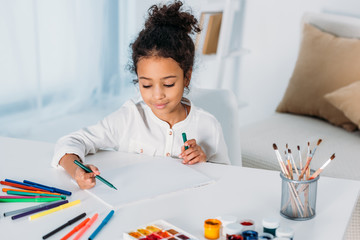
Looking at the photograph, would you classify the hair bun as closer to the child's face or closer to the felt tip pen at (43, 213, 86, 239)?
the child's face

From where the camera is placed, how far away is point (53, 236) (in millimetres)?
1009

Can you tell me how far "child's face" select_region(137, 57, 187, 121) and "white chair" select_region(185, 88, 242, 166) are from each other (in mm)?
388

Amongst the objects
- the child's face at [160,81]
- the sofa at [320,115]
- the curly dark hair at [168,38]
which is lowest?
the sofa at [320,115]

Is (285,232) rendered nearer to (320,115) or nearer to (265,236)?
(265,236)

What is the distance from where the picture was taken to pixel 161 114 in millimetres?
1666

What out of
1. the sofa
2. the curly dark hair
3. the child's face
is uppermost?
the curly dark hair

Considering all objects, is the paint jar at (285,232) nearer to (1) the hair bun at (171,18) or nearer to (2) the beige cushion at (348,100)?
(1) the hair bun at (171,18)

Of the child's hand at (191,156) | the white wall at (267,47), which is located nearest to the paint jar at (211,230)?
the child's hand at (191,156)

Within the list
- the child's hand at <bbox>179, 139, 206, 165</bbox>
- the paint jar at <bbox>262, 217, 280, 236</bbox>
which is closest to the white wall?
the child's hand at <bbox>179, 139, 206, 165</bbox>

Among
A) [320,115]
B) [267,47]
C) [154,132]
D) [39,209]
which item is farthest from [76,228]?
[267,47]

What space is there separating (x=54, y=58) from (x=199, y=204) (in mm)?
2386

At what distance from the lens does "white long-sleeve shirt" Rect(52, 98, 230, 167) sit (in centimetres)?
164

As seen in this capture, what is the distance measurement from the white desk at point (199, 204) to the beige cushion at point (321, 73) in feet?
4.78

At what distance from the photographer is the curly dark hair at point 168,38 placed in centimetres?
154
